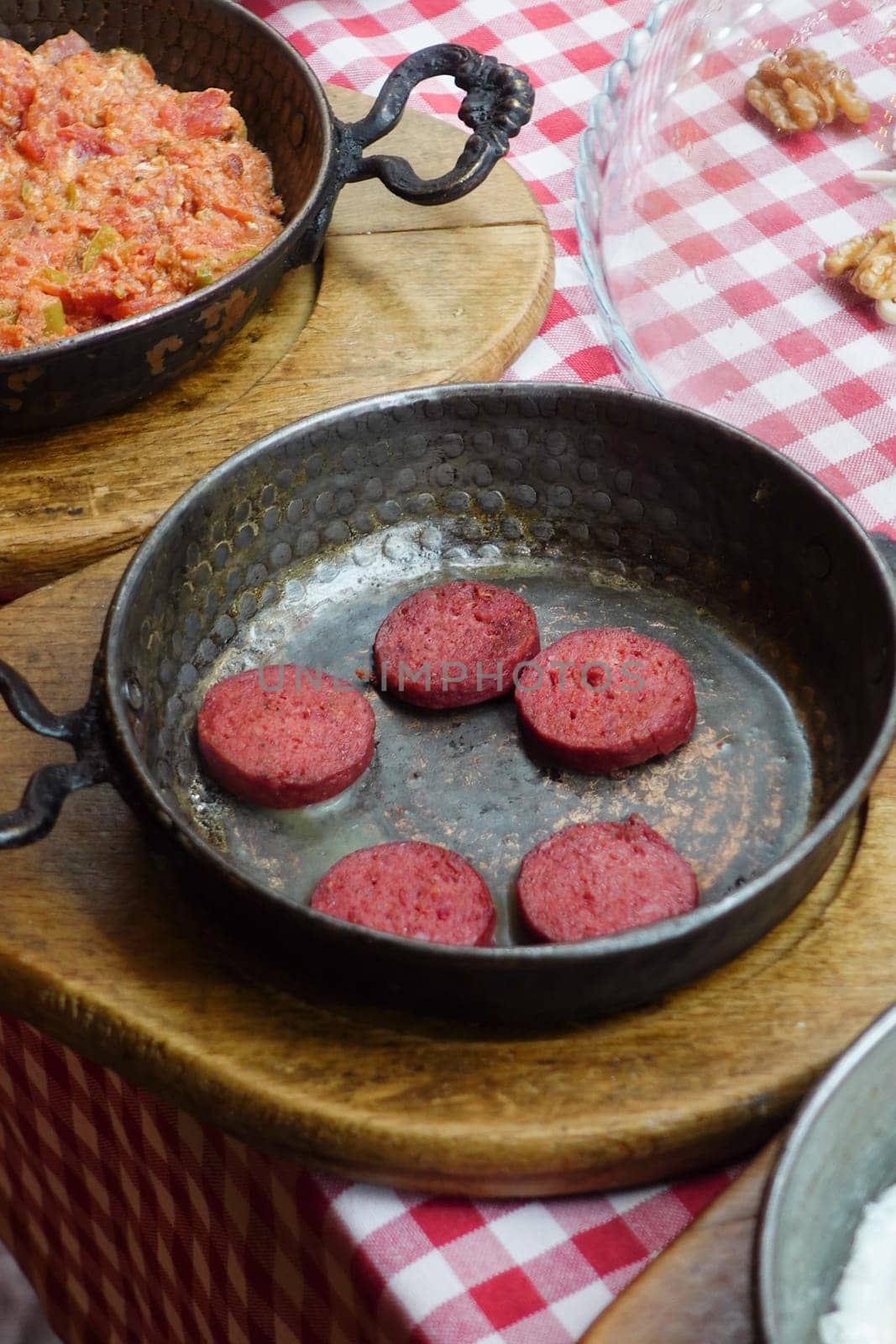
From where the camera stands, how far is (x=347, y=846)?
51.9 inches

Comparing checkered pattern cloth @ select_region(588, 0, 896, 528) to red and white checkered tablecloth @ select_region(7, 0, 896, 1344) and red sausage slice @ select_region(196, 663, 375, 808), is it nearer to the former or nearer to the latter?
red and white checkered tablecloth @ select_region(7, 0, 896, 1344)

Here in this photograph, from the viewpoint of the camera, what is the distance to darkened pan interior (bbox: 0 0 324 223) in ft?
6.49

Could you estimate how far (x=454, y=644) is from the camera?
4.77 ft

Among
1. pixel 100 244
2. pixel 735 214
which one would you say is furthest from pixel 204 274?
pixel 735 214

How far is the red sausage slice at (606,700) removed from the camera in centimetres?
136

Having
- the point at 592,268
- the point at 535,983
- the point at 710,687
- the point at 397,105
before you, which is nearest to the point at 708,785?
the point at 710,687

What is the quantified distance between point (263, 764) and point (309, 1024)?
0.29 m

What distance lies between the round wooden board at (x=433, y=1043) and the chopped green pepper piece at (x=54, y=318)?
2.58 ft

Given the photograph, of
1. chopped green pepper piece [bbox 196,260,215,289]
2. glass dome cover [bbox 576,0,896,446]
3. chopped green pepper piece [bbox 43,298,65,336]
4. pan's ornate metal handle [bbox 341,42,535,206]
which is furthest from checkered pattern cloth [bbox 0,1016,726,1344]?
pan's ornate metal handle [bbox 341,42,535,206]

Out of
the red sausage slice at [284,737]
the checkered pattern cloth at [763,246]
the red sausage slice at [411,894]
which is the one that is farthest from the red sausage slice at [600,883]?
the checkered pattern cloth at [763,246]

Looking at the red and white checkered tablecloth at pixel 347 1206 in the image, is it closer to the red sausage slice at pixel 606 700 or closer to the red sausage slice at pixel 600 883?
the red sausage slice at pixel 600 883

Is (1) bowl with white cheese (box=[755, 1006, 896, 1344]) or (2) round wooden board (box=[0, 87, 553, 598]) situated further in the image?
(2) round wooden board (box=[0, 87, 553, 598])

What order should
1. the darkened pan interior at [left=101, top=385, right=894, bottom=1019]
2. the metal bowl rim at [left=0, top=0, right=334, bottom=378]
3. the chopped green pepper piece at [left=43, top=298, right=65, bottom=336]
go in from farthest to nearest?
the chopped green pepper piece at [left=43, top=298, right=65, bottom=336] → the metal bowl rim at [left=0, top=0, right=334, bottom=378] → the darkened pan interior at [left=101, top=385, right=894, bottom=1019]

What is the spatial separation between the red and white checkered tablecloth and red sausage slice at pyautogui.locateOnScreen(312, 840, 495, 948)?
22 centimetres
